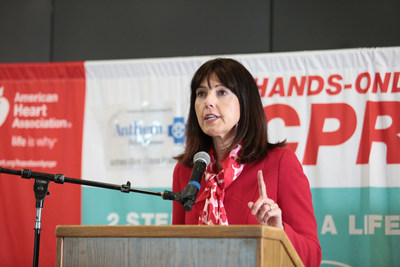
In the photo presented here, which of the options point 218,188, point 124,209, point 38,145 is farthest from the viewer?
point 38,145

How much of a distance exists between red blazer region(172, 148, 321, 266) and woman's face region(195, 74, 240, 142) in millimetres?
181

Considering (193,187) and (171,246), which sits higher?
(193,187)

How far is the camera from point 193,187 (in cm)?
164

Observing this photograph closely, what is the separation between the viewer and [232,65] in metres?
2.12

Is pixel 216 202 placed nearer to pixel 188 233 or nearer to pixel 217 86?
pixel 217 86

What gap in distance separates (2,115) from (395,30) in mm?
3030

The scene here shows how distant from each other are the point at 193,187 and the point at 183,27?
123 inches

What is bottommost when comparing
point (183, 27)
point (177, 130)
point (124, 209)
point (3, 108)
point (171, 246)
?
point (171, 246)

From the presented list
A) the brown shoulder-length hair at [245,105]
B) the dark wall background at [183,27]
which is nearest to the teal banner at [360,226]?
the dark wall background at [183,27]

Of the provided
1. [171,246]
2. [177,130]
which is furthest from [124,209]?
[171,246]

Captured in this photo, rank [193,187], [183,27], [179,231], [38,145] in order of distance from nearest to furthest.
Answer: [179,231]
[193,187]
[38,145]
[183,27]

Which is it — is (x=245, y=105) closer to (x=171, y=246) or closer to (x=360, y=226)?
(x=171, y=246)

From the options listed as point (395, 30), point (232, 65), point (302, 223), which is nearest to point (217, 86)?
point (232, 65)

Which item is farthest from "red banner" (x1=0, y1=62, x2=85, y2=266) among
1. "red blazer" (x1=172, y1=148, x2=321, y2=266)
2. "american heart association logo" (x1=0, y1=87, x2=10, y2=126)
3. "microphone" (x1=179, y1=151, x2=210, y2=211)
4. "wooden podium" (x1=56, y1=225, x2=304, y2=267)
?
"wooden podium" (x1=56, y1=225, x2=304, y2=267)
